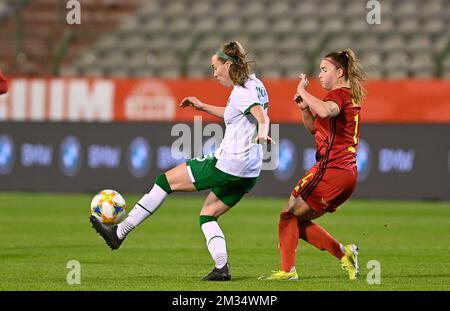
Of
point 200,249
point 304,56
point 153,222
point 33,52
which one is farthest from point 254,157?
point 33,52

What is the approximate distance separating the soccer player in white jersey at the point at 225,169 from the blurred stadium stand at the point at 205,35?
1408cm

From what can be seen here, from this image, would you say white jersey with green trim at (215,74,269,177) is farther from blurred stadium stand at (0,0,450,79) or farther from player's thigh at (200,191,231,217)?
blurred stadium stand at (0,0,450,79)

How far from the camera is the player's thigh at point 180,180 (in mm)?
10406

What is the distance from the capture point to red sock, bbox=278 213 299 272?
33.9 feet

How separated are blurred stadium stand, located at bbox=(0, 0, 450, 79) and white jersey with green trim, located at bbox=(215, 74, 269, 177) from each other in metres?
14.1

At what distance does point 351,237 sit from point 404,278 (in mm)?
4774

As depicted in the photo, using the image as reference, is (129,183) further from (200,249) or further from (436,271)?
(436,271)

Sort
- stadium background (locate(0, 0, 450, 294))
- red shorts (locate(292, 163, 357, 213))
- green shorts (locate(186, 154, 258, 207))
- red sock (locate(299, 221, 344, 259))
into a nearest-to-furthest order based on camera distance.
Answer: red shorts (locate(292, 163, 357, 213))
green shorts (locate(186, 154, 258, 207))
red sock (locate(299, 221, 344, 259))
stadium background (locate(0, 0, 450, 294))

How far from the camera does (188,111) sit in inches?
923

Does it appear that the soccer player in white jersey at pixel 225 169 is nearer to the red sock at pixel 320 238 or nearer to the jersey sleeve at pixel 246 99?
the jersey sleeve at pixel 246 99

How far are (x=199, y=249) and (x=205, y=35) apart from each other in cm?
1369

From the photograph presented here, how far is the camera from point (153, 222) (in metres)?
18.2

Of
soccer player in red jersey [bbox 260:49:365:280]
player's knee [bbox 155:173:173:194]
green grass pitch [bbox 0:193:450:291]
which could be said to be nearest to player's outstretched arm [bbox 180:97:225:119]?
player's knee [bbox 155:173:173:194]

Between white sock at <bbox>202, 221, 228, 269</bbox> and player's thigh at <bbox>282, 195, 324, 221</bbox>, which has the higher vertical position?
player's thigh at <bbox>282, 195, 324, 221</bbox>
